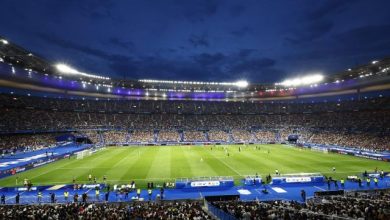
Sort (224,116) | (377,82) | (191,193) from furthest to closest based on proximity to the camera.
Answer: (224,116)
(377,82)
(191,193)

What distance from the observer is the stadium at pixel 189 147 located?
75.7 ft

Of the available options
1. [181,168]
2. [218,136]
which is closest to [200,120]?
[218,136]

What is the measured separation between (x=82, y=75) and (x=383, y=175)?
81040 mm

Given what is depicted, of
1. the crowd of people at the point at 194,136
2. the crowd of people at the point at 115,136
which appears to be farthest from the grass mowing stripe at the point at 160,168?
the crowd of people at the point at 194,136

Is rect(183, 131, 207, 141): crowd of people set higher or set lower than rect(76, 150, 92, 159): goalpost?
higher

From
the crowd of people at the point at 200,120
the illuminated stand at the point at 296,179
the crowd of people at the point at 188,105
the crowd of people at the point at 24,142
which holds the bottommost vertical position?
the illuminated stand at the point at 296,179

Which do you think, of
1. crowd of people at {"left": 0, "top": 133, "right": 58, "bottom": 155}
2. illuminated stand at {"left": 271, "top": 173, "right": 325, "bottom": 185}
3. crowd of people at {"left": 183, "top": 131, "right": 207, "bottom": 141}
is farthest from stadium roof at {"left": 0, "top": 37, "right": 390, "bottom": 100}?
illuminated stand at {"left": 271, "top": 173, "right": 325, "bottom": 185}

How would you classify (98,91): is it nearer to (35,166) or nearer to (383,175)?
(35,166)

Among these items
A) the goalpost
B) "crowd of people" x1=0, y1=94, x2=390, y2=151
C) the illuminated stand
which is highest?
"crowd of people" x1=0, y1=94, x2=390, y2=151

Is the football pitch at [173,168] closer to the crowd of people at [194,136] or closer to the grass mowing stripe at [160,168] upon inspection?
the grass mowing stripe at [160,168]

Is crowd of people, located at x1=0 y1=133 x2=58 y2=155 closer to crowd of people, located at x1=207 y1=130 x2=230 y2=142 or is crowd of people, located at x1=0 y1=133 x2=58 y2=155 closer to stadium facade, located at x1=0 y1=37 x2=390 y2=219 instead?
stadium facade, located at x1=0 y1=37 x2=390 y2=219

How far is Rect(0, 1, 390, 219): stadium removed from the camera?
75.7 feet

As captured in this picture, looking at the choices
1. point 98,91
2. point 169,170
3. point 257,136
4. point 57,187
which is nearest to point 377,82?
point 257,136

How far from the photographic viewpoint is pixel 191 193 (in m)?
31.4
